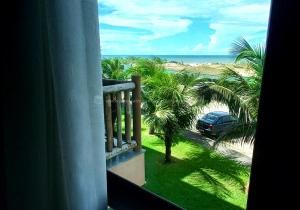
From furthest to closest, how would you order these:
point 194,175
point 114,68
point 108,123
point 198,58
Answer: point 108,123, point 194,175, point 114,68, point 198,58

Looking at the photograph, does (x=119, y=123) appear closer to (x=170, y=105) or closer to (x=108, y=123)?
(x=108, y=123)

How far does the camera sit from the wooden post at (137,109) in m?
1.58

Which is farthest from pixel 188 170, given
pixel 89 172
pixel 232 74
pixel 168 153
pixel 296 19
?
pixel 296 19

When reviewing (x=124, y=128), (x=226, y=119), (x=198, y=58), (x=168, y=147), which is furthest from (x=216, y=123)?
(x=124, y=128)

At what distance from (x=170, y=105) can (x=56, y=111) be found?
140 cm

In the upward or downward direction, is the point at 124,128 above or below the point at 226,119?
below

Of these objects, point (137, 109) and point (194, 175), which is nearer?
point (194, 175)

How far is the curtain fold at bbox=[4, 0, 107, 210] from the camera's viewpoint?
1.99 feet

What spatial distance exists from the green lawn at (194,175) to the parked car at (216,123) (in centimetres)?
12

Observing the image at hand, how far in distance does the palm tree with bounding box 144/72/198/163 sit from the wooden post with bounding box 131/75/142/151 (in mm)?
72

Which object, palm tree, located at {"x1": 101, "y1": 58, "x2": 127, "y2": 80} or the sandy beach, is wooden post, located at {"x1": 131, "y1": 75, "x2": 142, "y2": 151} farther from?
the sandy beach

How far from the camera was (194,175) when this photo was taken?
169 centimetres

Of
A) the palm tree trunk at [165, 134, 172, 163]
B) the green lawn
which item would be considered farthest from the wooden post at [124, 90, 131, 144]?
the palm tree trunk at [165, 134, 172, 163]

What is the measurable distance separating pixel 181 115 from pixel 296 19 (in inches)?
58.7
